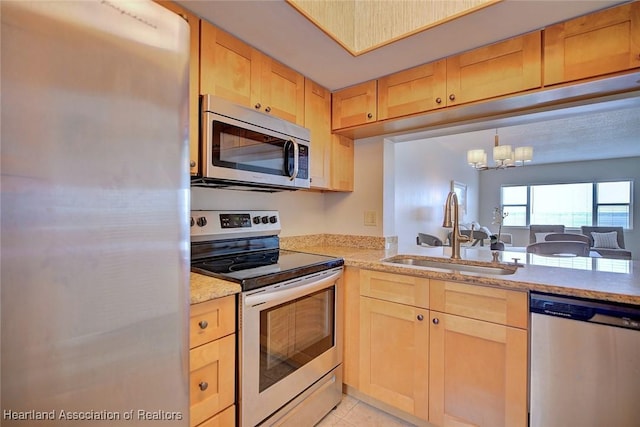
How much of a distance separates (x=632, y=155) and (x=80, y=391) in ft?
30.2

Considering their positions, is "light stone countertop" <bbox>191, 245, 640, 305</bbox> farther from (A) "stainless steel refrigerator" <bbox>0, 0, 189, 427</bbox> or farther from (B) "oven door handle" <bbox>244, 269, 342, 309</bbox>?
(A) "stainless steel refrigerator" <bbox>0, 0, 189, 427</bbox>

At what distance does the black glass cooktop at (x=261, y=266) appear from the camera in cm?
126

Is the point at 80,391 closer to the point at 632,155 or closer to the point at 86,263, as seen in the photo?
the point at 86,263

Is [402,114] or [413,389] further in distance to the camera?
[402,114]

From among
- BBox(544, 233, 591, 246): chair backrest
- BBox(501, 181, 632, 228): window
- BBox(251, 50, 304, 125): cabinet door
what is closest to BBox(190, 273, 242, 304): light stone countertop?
BBox(251, 50, 304, 125): cabinet door

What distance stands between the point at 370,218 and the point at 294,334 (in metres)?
1.16

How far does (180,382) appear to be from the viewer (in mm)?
775

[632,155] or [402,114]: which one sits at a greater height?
[632,155]

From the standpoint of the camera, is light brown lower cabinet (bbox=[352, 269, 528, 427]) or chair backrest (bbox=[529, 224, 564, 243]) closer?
light brown lower cabinet (bbox=[352, 269, 528, 427])

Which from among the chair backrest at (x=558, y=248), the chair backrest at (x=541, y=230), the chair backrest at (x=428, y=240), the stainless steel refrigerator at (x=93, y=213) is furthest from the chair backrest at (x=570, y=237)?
the stainless steel refrigerator at (x=93, y=213)

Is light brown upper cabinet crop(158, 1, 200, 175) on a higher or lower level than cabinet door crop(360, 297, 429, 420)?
higher

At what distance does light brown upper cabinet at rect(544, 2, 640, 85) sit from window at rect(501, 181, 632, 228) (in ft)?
18.9

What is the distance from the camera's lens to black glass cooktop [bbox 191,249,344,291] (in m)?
1.26

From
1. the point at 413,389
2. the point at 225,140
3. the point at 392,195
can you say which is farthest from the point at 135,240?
the point at 392,195
